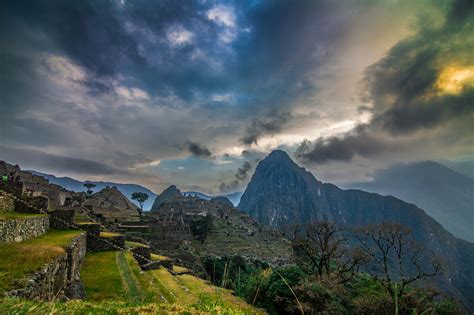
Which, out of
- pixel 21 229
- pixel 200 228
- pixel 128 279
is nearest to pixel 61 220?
pixel 21 229

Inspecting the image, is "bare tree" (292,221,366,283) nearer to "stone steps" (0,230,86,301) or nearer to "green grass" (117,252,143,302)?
"green grass" (117,252,143,302)

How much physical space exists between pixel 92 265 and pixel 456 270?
259m

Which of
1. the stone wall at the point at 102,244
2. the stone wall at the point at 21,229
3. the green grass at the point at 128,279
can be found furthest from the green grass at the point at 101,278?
the stone wall at the point at 21,229

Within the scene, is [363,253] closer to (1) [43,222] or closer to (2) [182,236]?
(1) [43,222]

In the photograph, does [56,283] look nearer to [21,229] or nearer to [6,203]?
[21,229]

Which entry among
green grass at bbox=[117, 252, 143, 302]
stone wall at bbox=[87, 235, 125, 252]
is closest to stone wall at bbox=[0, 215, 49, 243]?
green grass at bbox=[117, 252, 143, 302]

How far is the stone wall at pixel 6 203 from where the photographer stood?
38.9 ft

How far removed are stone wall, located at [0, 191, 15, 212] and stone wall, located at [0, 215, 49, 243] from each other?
55.9 inches

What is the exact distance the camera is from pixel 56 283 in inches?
320

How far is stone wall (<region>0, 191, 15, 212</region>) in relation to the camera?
11.9m

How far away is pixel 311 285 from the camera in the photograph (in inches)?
747

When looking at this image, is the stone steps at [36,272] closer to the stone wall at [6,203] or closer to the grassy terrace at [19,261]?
the grassy terrace at [19,261]

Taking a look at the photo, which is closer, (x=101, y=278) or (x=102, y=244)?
(x=101, y=278)

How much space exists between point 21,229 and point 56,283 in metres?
3.60
